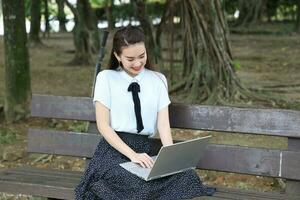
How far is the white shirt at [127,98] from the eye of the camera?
358cm

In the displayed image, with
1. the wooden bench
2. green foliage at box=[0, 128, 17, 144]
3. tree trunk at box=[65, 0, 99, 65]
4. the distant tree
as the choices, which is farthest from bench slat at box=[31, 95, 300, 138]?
tree trunk at box=[65, 0, 99, 65]

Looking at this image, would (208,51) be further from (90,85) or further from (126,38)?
(126,38)

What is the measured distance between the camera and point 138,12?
9250 mm

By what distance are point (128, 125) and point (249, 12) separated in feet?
85.0

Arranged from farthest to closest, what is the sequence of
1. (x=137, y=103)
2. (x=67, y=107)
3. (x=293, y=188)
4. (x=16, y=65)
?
(x=16, y=65) < (x=67, y=107) < (x=293, y=188) < (x=137, y=103)

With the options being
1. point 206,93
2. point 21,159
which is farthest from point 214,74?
point 21,159

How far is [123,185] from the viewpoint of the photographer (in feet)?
11.1

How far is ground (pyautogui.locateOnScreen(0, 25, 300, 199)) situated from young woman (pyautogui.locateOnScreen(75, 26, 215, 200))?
1.35m

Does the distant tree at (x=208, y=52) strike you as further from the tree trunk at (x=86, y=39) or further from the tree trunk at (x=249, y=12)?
the tree trunk at (x=249, y=12)

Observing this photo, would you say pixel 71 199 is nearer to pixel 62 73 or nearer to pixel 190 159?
pixel 190 159

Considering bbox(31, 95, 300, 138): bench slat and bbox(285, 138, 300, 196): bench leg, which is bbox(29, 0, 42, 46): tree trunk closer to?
bbox(31, 95, 300, 138): bench slat

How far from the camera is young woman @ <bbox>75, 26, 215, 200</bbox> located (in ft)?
11.2

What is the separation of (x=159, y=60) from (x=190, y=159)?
6.18 m

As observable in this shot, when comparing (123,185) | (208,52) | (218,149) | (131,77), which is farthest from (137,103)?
(208,52)
